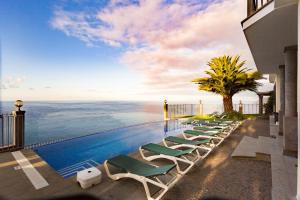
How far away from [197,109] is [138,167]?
13818 millimetres

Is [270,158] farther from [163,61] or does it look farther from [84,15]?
[163,61]

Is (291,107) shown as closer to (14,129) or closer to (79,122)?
(14,129)

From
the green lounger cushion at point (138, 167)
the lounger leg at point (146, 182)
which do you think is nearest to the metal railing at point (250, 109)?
the green lounger cushion at point (138, 167)

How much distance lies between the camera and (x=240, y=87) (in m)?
14.2

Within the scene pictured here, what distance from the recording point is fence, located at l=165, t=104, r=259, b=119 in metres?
13.7

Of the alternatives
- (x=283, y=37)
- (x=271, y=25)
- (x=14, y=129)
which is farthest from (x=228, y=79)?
(x=14, y=129)

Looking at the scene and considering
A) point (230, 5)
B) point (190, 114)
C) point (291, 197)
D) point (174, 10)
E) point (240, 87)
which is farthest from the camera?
point (190, 114)

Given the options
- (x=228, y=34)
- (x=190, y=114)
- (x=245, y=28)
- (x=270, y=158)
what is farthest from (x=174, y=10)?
(x=190, y=114)

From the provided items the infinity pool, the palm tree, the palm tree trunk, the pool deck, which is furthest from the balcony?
the palm tree trunk

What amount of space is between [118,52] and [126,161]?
14690 millimetres

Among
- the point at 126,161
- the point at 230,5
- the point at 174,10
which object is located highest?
the point at 174,10

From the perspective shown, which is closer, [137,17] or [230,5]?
[230,5]

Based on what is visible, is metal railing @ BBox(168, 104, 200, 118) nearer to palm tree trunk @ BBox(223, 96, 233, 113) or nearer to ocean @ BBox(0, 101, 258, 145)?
ocean @ BBox(0, 101, 258, 145)

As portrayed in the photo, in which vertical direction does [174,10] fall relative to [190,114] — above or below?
above
